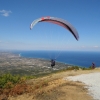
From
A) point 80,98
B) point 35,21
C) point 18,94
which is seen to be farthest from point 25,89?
point 35,21

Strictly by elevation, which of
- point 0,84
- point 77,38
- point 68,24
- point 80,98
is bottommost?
point 0,84

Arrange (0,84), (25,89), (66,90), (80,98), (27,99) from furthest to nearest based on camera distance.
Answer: (0,84) < (25,89) < (66,90) < (27,99) < (80,98)

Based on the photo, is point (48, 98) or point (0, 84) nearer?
point (48, 98)

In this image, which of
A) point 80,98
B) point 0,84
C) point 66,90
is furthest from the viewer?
point 0,84

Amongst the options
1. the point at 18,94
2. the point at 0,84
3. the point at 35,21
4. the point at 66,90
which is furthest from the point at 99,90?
the point at 0,84

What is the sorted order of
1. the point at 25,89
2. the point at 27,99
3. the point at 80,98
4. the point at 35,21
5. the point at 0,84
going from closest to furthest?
the point at 80,98, the point at 27,99, the point at 25,89, the point at 35,21, the point at 0,84

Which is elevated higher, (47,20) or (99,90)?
(47,20)

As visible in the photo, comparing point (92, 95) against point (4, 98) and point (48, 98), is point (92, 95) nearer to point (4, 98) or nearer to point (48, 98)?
point (48, 98)

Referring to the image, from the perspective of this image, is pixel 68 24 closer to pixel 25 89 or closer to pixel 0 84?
pixel 25 89

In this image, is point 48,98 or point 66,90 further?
point 66,90
